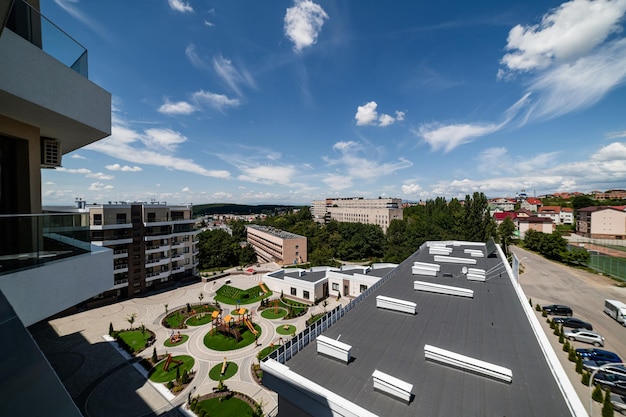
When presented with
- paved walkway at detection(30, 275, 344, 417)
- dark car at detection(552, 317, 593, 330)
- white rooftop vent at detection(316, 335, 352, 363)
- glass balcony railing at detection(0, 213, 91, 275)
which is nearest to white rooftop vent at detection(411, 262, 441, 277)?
white rooftop vent at detection(316, 335, 352, 363)

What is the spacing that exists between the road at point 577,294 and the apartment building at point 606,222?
29.9m

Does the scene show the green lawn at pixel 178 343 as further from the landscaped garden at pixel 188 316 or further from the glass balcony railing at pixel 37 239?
the glass balcony railing at pixel 37 239

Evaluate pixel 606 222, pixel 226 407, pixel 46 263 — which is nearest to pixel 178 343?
pixel 226 407

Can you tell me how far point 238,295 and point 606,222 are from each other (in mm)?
85160

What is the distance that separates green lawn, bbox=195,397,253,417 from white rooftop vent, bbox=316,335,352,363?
9489 mm

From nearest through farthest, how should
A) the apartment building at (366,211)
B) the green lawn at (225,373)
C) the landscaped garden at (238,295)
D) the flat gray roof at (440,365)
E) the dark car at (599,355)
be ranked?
the flat gray roof at (440,365)
the green lawn at (225,373)
the dark car at (599,355)
the landscaped garden at (238,295)
the apartment building at (366,211)

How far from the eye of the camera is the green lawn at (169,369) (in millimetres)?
18023

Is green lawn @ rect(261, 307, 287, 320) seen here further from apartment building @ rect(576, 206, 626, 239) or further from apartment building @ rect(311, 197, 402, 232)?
apartment building @ rect(576, 206, 626, 239)

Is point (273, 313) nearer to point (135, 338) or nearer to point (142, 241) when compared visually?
point (135, 338)

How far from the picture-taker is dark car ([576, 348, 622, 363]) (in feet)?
62.3

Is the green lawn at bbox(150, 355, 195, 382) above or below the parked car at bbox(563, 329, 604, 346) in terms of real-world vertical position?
below

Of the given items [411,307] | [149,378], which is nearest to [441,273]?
[411,307]

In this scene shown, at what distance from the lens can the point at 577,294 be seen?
105ft

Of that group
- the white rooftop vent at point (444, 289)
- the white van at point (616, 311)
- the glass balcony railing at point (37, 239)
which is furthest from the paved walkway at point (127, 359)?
the white van at point (616, 311)
